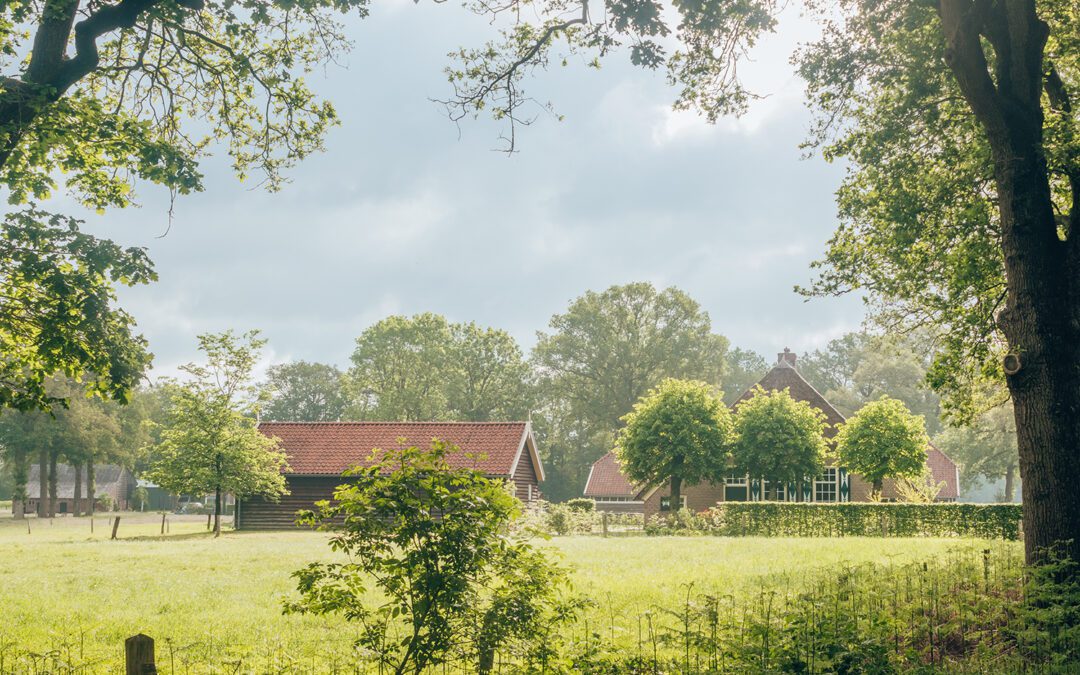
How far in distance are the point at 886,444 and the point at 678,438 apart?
32.5 feet

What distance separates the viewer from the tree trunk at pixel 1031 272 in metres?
11.1

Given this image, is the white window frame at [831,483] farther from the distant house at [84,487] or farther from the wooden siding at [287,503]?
the distant house at [84,487]

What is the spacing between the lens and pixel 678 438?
40.7m

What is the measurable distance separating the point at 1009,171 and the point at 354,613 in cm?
1060

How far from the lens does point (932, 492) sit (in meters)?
42.6

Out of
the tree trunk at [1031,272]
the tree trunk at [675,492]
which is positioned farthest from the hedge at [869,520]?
the tree trunk at [1031,272]

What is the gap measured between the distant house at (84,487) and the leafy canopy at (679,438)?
234 ft

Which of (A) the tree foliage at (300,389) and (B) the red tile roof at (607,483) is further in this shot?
(A) the tree foliage at (300,389)

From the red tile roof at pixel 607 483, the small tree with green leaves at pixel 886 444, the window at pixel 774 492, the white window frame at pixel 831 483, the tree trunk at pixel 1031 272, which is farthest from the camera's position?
the red tile roof at pixel 607 483

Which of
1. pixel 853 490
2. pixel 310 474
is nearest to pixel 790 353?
pixel 853 490

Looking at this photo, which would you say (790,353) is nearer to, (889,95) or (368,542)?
(889,95)

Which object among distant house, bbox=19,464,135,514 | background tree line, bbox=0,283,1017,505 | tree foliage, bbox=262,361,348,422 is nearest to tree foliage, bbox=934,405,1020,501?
background tree line, bbox=0,283,1017,505

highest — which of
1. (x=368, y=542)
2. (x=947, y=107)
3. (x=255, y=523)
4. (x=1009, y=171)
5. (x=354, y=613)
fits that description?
(x=947, y=107)

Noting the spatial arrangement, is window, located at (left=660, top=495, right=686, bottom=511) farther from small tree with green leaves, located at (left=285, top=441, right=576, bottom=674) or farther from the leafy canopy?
small tree with green leaves, located at (left=285, top=441, right=576, bottom=674)
